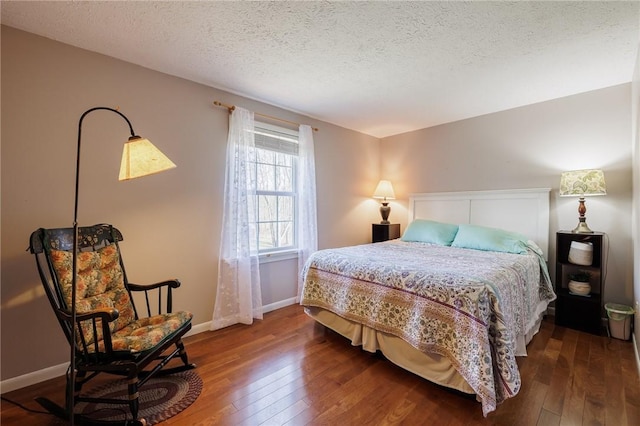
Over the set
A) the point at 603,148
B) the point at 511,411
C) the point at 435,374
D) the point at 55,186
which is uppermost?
the point at 603,148

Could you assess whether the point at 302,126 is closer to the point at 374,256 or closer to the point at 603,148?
the point at 374,256

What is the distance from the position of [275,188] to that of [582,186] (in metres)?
3.15

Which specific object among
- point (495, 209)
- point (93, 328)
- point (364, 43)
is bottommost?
point (93, 328)

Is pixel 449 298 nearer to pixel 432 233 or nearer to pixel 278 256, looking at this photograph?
pixel 432 233

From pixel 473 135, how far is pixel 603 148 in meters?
1.27

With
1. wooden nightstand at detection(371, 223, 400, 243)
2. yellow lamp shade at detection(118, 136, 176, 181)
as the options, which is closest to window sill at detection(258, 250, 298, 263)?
wooden nightstand at detection(371, 223, 400, 243)

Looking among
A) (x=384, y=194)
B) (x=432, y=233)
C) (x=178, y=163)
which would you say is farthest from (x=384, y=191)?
(x=178, y=163)

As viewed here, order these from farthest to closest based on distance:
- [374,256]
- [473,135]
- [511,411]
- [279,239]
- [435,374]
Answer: [473,135] < [279,239] < [374,256] < [435,374] < [511,411]

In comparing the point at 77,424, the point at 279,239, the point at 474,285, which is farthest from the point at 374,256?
the point at 77,424

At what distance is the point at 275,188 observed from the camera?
3322 mm

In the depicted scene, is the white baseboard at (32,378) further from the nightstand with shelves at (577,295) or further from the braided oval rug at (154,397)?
the nightstand with shelves at (577,295)

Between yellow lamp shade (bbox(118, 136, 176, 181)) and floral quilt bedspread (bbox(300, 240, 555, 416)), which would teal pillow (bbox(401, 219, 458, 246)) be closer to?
floral quilt bedspread (bbox(300, 240, 555, 416))

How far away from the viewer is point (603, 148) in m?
2.77

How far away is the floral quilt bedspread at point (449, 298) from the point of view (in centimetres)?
155
